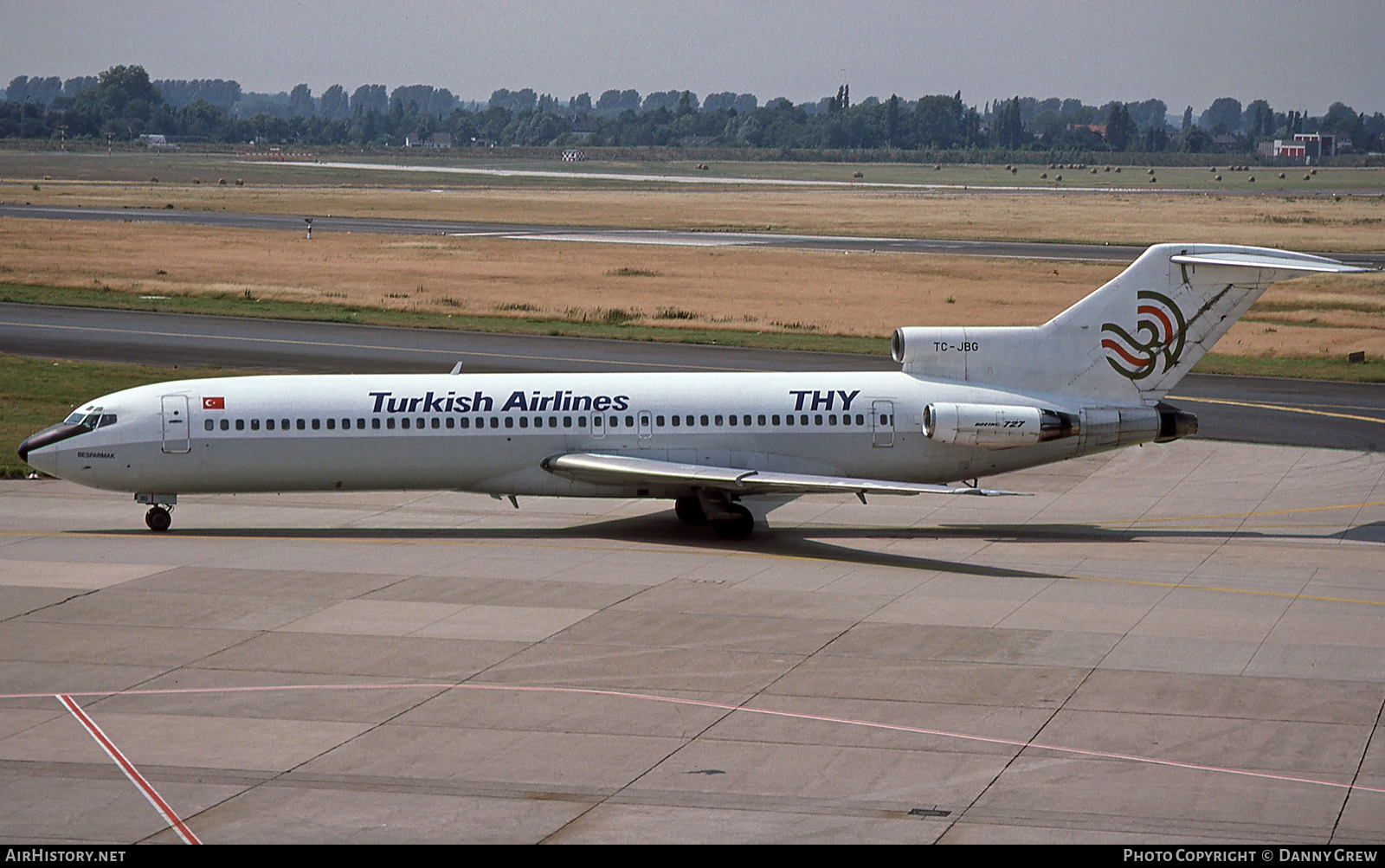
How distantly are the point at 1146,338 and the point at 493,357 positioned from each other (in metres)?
30.5

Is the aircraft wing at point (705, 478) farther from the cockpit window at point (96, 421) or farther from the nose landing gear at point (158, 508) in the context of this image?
the cockpit window at point (96, 421)

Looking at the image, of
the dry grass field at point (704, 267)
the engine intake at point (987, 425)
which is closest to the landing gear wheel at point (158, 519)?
the engine intake at point (987, 425)

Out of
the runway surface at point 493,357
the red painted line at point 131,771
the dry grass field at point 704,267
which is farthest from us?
the dry grass field at point 704,267

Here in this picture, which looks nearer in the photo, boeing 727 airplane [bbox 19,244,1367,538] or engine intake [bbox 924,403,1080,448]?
boeing 727 airplane [bbox 19,244,1367,538]

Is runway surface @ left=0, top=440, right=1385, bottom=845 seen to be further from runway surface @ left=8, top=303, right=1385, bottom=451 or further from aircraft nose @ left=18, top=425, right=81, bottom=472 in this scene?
runway surface @ left=8, top=303, right=1385, bottom=451

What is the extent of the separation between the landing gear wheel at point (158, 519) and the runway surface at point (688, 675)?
1.30ft

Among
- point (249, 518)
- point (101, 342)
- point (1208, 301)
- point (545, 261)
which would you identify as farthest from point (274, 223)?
point (1208, 301)

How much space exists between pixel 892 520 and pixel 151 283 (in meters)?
57.0

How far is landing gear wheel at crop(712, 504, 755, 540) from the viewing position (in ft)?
112

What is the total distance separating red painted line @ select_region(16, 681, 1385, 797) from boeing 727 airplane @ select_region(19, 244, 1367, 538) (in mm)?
10516

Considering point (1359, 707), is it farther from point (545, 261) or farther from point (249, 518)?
point (545, 261)

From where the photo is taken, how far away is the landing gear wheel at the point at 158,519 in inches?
1380

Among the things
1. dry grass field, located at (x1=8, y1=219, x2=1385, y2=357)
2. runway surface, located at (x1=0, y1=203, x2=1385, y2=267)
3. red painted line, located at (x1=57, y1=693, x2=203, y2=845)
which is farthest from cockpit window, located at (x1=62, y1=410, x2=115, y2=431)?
runway surface, located at (x1=0, y1=203, x2=1385, y2=267)
